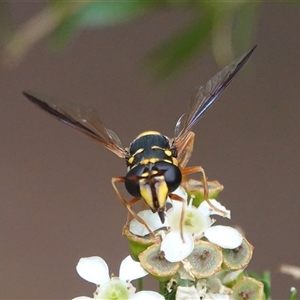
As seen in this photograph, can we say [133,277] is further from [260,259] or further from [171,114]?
[171,114]

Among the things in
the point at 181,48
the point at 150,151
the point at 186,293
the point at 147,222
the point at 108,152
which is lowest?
the point at 186,293

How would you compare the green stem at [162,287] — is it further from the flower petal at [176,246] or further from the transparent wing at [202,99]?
the transparent wing at [202,99]

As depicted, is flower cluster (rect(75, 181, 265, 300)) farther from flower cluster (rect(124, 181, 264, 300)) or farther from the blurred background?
the blurred background

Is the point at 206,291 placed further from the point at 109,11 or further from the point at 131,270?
the point at 109,11

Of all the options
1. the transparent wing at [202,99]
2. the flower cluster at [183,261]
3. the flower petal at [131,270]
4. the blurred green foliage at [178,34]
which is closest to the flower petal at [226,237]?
the flower cluster at [183,261]

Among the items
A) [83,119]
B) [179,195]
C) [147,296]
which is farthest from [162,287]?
[83,119]
